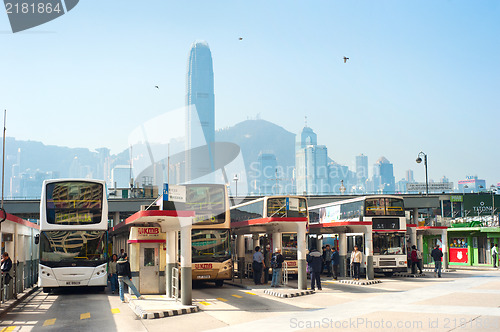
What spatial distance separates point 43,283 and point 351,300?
12046 millimetres

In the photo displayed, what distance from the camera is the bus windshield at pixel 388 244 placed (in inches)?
1208

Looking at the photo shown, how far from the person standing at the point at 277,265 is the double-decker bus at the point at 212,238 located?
6.88 feet

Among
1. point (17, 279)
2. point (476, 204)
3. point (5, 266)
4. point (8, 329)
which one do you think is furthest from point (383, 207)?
point (476, 204)

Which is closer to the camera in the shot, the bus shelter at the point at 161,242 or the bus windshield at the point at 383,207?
the bus shelter at the point at 161,242

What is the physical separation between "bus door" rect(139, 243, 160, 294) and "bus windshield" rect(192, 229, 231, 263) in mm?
3012

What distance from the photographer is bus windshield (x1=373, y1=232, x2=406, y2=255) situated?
101ft

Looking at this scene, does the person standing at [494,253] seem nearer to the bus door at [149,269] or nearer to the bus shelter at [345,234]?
the bus shelter at [345,234]

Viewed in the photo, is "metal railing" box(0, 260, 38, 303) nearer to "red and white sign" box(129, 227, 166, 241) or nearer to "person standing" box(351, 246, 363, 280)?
"red and white sign" box(129, 227, 166, 241)

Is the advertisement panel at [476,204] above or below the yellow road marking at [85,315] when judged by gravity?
above

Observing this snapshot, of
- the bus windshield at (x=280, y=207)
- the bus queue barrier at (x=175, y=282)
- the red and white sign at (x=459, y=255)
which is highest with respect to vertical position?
the bus windshield at (x=280, y=207)

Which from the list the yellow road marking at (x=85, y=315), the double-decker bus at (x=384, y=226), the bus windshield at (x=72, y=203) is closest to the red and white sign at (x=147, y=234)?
the bus windshield at (x=72, y=203)

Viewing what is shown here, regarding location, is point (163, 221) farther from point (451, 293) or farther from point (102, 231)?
point (451, 293)

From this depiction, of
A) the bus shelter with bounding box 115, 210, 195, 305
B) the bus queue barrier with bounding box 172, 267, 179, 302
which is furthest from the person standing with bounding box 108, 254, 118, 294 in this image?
the bus queue barrier with bounding box 172, 267, 179, 302

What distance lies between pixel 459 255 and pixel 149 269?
30.2 m
